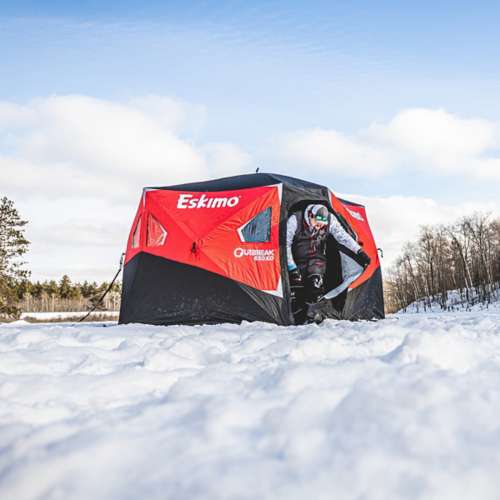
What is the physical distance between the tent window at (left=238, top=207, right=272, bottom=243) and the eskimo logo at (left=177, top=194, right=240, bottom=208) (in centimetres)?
35

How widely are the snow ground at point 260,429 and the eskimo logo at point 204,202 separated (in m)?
4.16

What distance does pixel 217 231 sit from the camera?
640 cm

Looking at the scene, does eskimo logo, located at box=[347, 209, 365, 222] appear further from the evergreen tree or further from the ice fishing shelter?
the evergreen tree

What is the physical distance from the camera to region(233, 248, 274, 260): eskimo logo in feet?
20.9

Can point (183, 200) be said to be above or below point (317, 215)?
above

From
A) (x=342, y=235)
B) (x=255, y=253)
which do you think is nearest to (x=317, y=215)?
(x=342, y=235)

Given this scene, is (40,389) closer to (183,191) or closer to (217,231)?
(217,231)

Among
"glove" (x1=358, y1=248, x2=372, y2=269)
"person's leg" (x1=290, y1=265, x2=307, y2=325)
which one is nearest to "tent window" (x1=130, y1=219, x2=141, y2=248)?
"person's leg" (x1=290, y1=265, x2=307, y2=325)

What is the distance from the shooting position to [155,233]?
6.74m

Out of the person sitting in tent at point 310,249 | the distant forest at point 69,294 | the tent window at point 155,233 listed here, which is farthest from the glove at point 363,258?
the distant forest at point 69,294

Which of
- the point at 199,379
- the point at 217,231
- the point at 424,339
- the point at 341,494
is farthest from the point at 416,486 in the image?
the point at 217,231

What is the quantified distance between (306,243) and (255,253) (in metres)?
1.18

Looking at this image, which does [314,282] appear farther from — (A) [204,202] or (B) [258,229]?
(A) [204,202]

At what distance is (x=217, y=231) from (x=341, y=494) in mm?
5264
